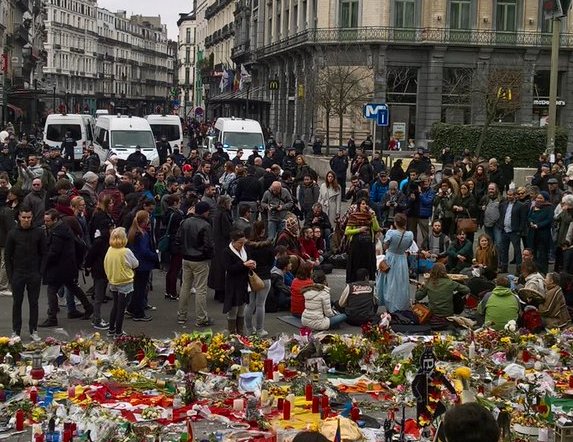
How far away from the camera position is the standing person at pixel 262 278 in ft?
46.5

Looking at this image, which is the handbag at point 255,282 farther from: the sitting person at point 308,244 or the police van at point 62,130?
the police van at point 62,130

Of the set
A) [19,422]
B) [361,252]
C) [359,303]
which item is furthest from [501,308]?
[19,422]

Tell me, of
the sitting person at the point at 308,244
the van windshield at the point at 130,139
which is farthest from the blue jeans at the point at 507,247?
the van windshield at the point at 130,139

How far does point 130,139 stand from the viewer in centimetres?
3681

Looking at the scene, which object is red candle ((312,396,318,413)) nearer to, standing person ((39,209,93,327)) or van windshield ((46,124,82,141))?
standing person ((39,209,93,327))

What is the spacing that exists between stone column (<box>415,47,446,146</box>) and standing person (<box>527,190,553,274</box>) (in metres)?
36.1

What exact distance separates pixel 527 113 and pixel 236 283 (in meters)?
43.8

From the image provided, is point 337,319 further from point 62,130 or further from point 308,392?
point 62,130

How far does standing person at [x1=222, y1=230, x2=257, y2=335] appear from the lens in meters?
13.9

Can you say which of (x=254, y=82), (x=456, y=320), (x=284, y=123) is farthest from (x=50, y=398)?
(x=254, y=82)

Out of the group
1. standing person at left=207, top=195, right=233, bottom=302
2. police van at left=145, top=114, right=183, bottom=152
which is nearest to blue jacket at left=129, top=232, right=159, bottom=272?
standing person at left=207, top=195, right=233, bottom=302

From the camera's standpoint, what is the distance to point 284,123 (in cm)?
6931

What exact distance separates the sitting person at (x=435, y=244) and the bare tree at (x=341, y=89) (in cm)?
2609

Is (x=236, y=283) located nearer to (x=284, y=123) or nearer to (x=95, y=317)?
(x=95, y=317)
